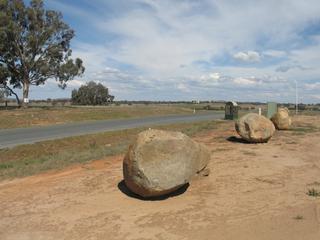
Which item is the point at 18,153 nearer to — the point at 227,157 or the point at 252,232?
the point at 227,157

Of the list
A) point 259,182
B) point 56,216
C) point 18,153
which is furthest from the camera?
point 18,153

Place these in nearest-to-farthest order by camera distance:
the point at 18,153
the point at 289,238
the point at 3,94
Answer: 1. the point at 289,238
2. the point at 18,153
3. the point at 3,94

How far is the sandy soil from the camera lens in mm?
8117

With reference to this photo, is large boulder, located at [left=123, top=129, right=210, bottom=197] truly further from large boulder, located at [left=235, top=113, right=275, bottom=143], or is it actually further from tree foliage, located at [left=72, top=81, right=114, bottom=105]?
tree foliage, located at [left=72, top=81, right=114, bottom=105]

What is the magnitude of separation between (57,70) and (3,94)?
7.81 metres

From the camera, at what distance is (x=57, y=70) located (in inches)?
2147

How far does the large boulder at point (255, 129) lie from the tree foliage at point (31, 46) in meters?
36.6

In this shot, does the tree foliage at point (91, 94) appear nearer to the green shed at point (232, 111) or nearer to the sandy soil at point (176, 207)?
the green shed at point (232, 111)

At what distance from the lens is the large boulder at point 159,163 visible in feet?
31.3

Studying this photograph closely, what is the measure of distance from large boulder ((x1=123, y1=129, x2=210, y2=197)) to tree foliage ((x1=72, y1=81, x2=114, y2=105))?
108185 millimetres

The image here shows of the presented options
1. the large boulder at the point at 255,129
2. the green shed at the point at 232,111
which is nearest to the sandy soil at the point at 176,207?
the large boulder at the point at 255,129

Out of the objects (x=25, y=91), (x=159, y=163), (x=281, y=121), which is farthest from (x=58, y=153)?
(x=25, y=91)

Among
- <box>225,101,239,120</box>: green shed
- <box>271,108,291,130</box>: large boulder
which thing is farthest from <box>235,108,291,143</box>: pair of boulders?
<box>225,101,239,120</box>: green shed

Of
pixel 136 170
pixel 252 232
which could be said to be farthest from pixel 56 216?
pixel 252 232
